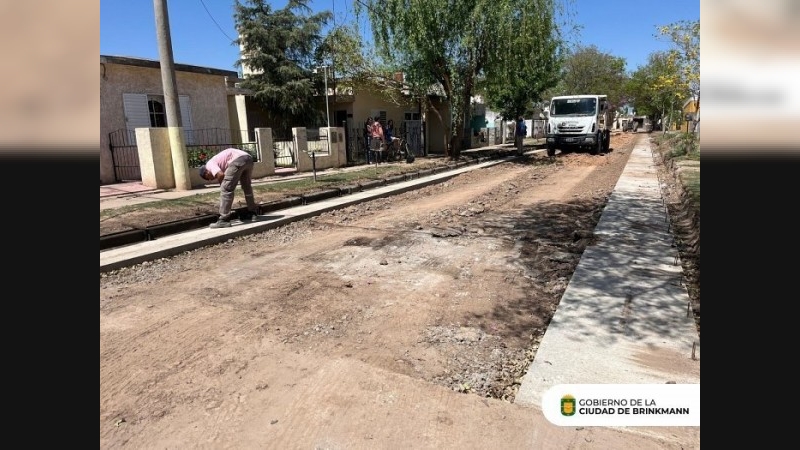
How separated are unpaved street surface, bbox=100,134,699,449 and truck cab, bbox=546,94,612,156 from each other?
15.5m

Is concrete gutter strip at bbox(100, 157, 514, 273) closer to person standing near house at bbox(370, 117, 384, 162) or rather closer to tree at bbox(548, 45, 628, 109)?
person standing near house at bbox(370, 117, 384, 162)

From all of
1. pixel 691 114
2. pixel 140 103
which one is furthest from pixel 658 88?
pixel 140 103

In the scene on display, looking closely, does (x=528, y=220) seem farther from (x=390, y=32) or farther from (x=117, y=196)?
(x=390, y=32)

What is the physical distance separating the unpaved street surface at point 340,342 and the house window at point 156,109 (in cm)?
796

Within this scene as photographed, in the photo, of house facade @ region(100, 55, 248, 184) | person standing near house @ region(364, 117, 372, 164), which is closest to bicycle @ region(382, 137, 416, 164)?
person standing near house @ region(364, 117, 372, 164)

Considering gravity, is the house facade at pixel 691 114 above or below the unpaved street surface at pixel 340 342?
above

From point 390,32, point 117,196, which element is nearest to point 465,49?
point 390,32

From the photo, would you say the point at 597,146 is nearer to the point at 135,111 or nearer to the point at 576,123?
the point at 576,123

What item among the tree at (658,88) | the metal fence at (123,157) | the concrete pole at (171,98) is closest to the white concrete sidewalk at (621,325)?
the concrete pole at (171,98)

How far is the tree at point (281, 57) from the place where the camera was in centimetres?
1984

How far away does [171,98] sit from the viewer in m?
9.94

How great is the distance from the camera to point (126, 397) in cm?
287

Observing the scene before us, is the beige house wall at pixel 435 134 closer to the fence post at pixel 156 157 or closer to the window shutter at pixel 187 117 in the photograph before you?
the window shutter at pixel 187 117
